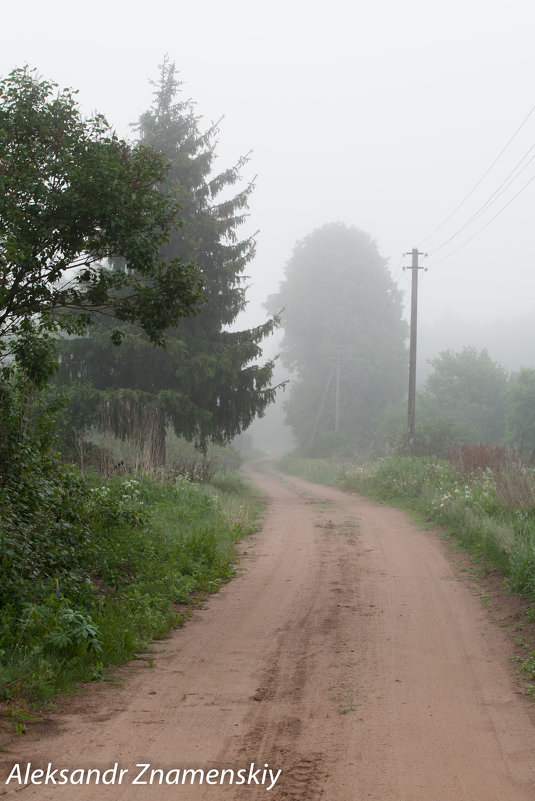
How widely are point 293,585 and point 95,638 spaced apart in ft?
11.8

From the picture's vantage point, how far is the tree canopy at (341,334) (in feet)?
165

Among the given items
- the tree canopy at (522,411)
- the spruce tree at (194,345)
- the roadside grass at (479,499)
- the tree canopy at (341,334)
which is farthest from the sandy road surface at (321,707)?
the tree canopy at (341,334)

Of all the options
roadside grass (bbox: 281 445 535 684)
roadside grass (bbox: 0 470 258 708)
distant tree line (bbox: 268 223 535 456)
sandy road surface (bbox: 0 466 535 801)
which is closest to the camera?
sandy road surface (bbox: 0 466 535 801)

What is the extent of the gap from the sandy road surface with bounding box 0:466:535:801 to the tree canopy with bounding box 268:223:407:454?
1573 inches

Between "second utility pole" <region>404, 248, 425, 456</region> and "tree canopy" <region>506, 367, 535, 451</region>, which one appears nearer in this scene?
"second utility pole" <region>404, 248, 425, 456</region>

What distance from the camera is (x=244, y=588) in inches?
336

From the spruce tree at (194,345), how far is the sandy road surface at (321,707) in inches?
383

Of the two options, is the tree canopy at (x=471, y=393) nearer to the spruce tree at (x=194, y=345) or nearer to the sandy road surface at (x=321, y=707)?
the spruce tree at (x=194, y=345)

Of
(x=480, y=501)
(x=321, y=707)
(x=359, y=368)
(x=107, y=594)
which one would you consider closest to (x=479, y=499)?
(x=480, y=501)

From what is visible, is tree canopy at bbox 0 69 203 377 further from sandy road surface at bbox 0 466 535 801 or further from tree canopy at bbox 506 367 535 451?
tree canopy at bbox 506 367 535 451

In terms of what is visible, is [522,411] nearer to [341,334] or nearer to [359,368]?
[359,368]

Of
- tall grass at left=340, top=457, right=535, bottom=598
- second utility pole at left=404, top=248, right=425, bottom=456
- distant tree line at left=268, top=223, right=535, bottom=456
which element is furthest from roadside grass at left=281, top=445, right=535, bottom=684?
distant tree line at left=268, top=223, right=535, bottom=456

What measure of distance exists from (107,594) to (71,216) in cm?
404

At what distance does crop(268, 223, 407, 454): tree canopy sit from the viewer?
5034 cm
